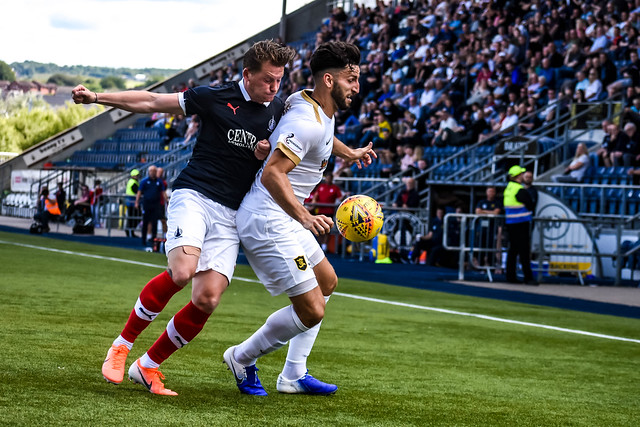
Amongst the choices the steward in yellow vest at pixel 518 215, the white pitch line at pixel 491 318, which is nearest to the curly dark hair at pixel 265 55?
the white pitch line at pixel 491 318

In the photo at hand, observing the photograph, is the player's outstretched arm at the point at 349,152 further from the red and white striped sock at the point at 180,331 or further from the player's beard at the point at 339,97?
the red and white striped sock at the point at 180,331

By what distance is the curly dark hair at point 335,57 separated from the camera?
574 cm

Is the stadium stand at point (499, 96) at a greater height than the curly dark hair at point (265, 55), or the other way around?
the stadium stand at point (499, 96)

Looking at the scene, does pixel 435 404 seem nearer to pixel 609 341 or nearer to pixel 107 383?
pixel 107 383

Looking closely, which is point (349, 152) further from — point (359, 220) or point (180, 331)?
point (180, 331)

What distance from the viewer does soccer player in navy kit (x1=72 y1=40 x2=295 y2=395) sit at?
5.64m

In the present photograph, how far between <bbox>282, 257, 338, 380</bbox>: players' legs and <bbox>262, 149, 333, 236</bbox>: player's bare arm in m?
0.63

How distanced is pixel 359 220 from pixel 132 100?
5.16 feet

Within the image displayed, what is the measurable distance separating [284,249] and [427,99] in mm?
20904

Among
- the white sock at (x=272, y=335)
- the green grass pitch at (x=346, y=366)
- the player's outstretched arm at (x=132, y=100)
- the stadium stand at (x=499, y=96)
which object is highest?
the stadium stand at (x=499, y=96)

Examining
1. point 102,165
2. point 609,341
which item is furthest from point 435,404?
point 102,165

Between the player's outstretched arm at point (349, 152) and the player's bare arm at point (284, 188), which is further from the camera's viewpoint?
the player's outstretched arm at point (349, 152)

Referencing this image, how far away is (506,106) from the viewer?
23531mm

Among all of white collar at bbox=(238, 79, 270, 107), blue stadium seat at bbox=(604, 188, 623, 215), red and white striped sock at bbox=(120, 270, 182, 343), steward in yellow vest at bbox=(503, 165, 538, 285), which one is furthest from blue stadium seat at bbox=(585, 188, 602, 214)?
red and white striped sock at bbox=(120, 270, 182, 343)
